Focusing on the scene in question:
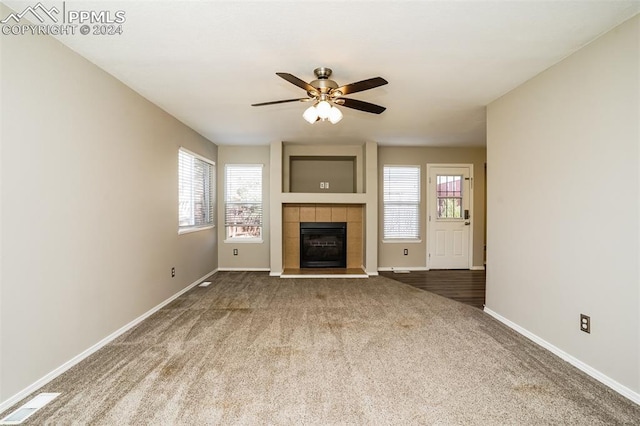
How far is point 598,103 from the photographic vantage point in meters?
2.15

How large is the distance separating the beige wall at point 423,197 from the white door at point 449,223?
0.33 feet

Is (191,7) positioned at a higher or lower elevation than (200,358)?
higher

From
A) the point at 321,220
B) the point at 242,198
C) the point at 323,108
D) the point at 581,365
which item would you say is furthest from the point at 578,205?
the point at 242,198

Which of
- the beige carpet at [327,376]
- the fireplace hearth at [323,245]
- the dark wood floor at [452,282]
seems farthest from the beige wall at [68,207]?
the dark wood floor at [452,282]

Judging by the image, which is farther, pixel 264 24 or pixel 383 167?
pixel 383 167

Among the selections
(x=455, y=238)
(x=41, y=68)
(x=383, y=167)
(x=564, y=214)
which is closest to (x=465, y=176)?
(x=455, y=238)

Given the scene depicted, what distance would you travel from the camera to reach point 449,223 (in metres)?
6.04

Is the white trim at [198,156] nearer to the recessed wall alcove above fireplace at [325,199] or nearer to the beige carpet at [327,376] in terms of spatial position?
the recessed wall alcove above fireplace at [325,199]

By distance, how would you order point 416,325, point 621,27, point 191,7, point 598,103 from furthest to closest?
1. point 416,325
2. point 598,103
3. point 621,27
4. point 191,7

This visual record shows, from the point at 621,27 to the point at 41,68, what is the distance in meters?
3.98

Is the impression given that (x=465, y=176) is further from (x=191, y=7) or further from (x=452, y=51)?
(x=191, y=7)

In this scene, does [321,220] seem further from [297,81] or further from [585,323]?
[585,323]

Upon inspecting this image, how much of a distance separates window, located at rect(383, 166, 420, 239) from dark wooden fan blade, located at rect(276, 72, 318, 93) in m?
3.85

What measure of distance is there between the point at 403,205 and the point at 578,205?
3.75 m
